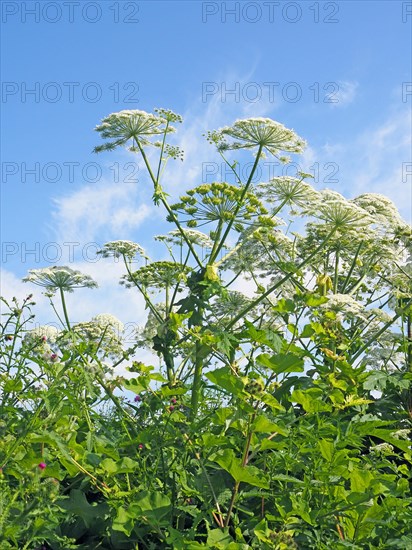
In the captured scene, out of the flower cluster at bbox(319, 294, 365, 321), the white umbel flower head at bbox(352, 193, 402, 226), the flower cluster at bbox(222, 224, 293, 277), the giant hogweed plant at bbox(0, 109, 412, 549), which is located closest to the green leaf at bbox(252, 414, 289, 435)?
the giant hogweed plant at bbox(0, 109, 412, 549)

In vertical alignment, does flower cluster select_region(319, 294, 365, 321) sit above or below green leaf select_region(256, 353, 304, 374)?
above

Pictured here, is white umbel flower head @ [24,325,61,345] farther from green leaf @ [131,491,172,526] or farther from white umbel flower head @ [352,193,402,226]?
green leaf @ [131,491,172,526]

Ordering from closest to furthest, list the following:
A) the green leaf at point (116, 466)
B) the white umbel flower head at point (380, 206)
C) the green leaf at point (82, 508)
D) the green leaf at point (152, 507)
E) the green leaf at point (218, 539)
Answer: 1. the green leaf at point (218, 539)
2. the green leaf at point (152, 507)
3. the green leaf at point (116, 466)
4. the green leaf at point (82, 508)
5. the white umbel flower head at point (380, 206)

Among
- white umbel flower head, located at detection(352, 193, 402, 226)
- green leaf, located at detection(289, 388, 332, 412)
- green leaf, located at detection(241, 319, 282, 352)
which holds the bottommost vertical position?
green leaf, located at detection(289, 388, 332, 412)

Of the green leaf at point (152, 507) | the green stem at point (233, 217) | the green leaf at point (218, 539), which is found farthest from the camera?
the green stem at point (233, 217)

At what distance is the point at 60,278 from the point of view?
701 cm

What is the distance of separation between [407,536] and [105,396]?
2006mm

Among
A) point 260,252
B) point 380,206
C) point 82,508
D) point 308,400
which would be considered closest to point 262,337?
point 308,400

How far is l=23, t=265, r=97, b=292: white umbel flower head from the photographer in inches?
274

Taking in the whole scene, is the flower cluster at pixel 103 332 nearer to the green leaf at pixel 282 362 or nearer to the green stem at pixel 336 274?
the green stem at pixel 336 274

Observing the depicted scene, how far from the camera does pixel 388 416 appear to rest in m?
5.59

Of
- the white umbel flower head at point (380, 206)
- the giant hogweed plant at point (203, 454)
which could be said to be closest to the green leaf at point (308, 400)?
the giant hogweed plant at point (203, 454)

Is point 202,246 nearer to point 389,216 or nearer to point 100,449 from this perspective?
point 389,216

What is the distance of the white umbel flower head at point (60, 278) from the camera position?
695 centimetres
